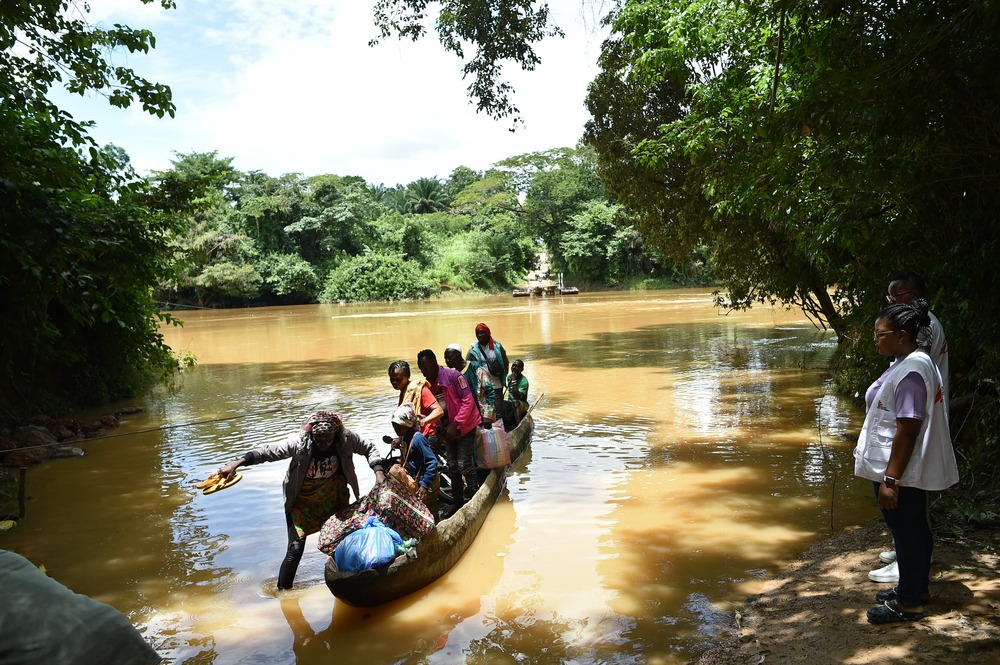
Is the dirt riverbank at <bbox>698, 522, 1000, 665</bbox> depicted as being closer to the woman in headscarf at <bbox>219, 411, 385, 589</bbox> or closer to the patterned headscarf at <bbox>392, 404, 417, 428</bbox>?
the woman in headscarf at <bbox>219, 411, 385, 589</bbox>

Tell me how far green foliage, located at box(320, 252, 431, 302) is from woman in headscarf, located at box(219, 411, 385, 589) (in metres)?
48.6

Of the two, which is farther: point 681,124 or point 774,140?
point 681,124

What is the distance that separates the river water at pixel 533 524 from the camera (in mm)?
4656

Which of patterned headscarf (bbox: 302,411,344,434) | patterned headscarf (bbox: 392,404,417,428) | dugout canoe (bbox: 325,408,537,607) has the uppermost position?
patterned headscarf (bbox: 302,411,344,434)

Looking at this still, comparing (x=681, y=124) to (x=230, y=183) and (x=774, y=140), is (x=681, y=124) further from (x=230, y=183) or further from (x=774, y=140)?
(x=230, y=183)

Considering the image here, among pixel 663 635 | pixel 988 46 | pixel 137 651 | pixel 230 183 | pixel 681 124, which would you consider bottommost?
pixel 663 635

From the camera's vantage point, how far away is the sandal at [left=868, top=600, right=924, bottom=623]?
3.57 meters

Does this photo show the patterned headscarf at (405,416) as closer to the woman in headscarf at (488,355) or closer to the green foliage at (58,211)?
the woman in headscarf at (488,355)

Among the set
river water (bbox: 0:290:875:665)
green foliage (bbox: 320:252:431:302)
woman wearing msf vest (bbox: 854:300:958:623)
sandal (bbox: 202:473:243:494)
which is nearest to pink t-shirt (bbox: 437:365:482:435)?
river water (bbox: 0:290:875:665)

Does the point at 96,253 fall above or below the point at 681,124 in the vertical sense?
below

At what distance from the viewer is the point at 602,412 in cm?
1152

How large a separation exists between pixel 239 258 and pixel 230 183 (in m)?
6.21

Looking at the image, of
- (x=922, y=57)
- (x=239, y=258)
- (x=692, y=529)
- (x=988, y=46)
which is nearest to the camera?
(x=988, y=46)

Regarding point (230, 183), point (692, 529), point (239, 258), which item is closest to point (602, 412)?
point (692, 529)
